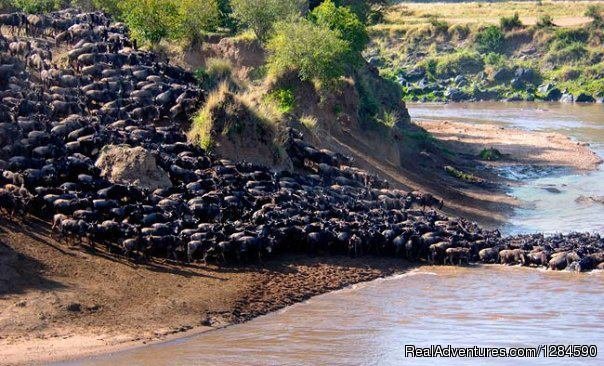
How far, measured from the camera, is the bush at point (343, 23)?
36.8 meters

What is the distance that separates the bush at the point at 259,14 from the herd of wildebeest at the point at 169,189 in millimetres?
7202

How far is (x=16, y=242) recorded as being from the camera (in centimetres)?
1748

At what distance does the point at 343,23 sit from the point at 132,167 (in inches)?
733

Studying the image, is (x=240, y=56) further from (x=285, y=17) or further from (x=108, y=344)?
(x=108, y=344)

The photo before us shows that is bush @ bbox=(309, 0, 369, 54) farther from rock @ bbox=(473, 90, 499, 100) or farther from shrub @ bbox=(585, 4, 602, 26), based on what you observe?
shrub @ bbox=(585, 4, 602, 26)

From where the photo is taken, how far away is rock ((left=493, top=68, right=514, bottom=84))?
71.8 meters

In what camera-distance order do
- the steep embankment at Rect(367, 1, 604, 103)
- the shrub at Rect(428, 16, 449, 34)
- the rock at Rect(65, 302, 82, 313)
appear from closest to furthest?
the rock at Rect(65, 302, 82, 313), the steep embankment at Rect(367, 1, 604, 103), the shrub at Rect(428, 16, 449, 34)

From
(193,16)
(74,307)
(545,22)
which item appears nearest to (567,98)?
(545,22)

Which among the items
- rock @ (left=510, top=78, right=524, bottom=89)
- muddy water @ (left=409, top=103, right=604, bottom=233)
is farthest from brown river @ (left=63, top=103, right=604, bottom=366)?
rock @ (left=510, top=78, right=524, bottom=89)

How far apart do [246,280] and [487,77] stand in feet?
186

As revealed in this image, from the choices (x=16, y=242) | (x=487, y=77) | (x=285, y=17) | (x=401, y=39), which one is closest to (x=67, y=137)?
(x=16, y=242)

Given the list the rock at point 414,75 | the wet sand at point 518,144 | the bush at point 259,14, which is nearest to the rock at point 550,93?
the rock at point 414,75

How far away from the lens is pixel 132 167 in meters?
20.6

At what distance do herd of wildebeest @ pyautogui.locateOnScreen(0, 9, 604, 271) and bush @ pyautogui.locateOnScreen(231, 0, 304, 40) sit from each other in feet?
23.6
